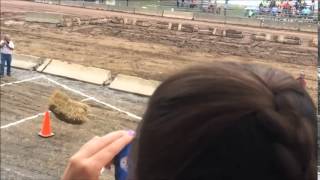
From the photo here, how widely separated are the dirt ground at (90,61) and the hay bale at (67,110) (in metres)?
0.18

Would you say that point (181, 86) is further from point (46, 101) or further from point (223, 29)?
point (223, 29)

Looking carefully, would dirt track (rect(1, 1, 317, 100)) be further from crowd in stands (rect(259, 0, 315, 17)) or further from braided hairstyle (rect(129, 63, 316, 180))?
braided hairstyle (rect(129, 63, 316, 180))

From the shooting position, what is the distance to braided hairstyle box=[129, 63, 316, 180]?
0.78 metres

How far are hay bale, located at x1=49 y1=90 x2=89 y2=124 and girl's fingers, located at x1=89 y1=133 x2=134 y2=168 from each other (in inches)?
419

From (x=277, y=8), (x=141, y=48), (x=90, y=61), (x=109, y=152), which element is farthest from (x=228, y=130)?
(x=277, y=8)

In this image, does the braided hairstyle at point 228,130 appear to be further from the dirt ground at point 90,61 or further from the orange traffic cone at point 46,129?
the orange traffic cone at point 46,129

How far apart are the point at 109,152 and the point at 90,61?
1937 cm

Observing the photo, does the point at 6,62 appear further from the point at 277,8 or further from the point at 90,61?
the point at 277,8

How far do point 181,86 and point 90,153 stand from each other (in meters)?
0.26

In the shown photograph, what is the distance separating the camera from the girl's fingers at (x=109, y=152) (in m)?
0.97

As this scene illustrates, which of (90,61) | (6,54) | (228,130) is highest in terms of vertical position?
(228,130)

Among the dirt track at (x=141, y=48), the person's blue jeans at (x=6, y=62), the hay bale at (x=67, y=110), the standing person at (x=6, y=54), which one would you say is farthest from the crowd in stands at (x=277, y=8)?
the hay bale at (x=67, y=110)

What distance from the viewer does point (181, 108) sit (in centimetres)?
80

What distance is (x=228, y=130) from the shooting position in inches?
30.5
